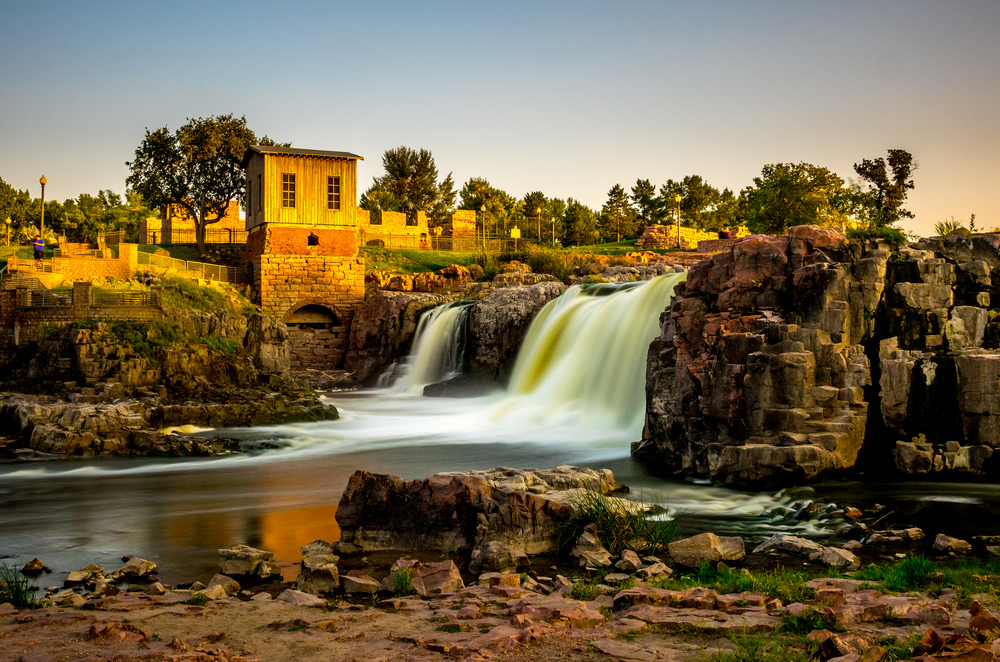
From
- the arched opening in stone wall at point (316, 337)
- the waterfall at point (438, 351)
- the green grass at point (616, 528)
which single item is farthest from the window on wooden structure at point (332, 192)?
the green grass at point (616, 528)

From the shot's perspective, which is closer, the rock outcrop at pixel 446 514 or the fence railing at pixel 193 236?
the rock outcrop at pixel 446 514

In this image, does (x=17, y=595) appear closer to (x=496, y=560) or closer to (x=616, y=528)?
(x=496, y=560)

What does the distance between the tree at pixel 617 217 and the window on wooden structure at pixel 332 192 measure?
96.7 feet

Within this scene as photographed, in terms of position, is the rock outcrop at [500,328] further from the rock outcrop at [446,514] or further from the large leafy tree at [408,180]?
the large leafy tree at [408,180]

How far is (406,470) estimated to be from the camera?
17234 millimetres

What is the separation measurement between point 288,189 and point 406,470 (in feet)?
90.2

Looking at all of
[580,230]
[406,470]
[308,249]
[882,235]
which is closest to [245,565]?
[406,470]

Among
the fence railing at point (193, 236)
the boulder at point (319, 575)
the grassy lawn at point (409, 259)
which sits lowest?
the boulder at point (319, 575)

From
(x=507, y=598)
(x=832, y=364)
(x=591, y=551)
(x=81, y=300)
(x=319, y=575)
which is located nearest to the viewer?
(x=507, y=598)

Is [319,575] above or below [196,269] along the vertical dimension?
below

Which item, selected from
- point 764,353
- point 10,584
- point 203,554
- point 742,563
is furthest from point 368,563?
point 764,353

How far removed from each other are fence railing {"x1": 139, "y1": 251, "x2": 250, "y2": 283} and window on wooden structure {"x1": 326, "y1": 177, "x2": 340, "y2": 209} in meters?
5.45

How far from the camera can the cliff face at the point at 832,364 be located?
13.7m

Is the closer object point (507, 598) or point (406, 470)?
point (507, 598)
